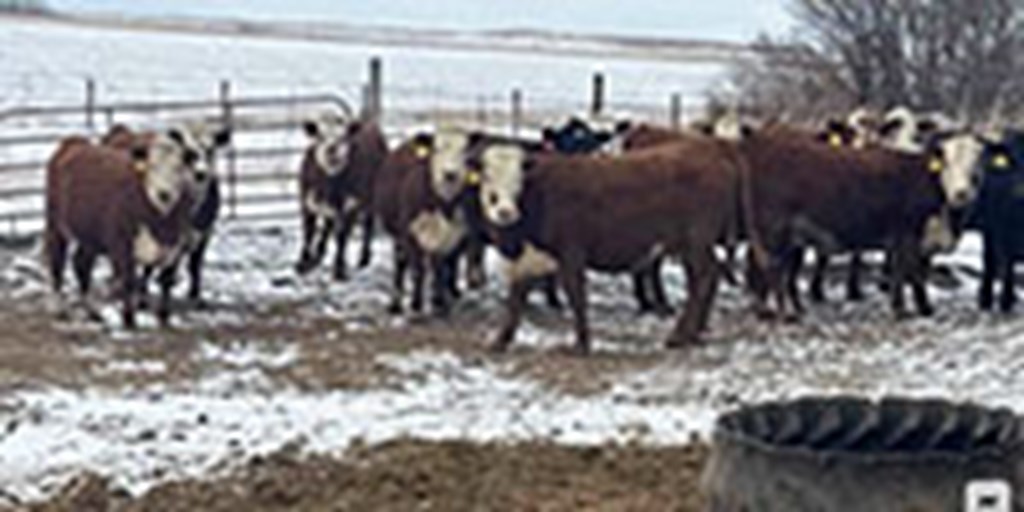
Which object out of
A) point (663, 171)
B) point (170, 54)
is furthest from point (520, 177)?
point (170, 54)

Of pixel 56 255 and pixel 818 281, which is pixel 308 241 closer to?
pixel 56 255

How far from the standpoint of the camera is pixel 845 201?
13.9 m

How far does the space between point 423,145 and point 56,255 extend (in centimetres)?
272

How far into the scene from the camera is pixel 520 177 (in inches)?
475

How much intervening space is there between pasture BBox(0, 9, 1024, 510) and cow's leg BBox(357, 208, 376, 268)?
84 millimetres

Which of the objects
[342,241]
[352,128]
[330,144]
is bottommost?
[342,241]

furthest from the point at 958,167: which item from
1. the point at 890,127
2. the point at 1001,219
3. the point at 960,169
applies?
the point at 890,127

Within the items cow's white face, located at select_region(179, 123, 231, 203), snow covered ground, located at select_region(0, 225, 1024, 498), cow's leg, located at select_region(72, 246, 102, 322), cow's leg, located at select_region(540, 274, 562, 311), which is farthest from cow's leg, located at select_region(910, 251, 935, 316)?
cow's leg, located at select_region(72, 246, 102, 322)

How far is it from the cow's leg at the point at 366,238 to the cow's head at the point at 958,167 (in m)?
4.52

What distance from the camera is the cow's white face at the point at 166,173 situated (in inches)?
507

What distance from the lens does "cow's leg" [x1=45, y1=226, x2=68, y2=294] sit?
13.8m

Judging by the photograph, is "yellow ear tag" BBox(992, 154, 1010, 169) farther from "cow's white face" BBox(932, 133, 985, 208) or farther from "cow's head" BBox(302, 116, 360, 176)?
"cow's head" BBox(302, 116, 360, 176)

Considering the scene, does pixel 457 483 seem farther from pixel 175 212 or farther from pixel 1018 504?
pixel 175 212

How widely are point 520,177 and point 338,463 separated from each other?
157 inches
